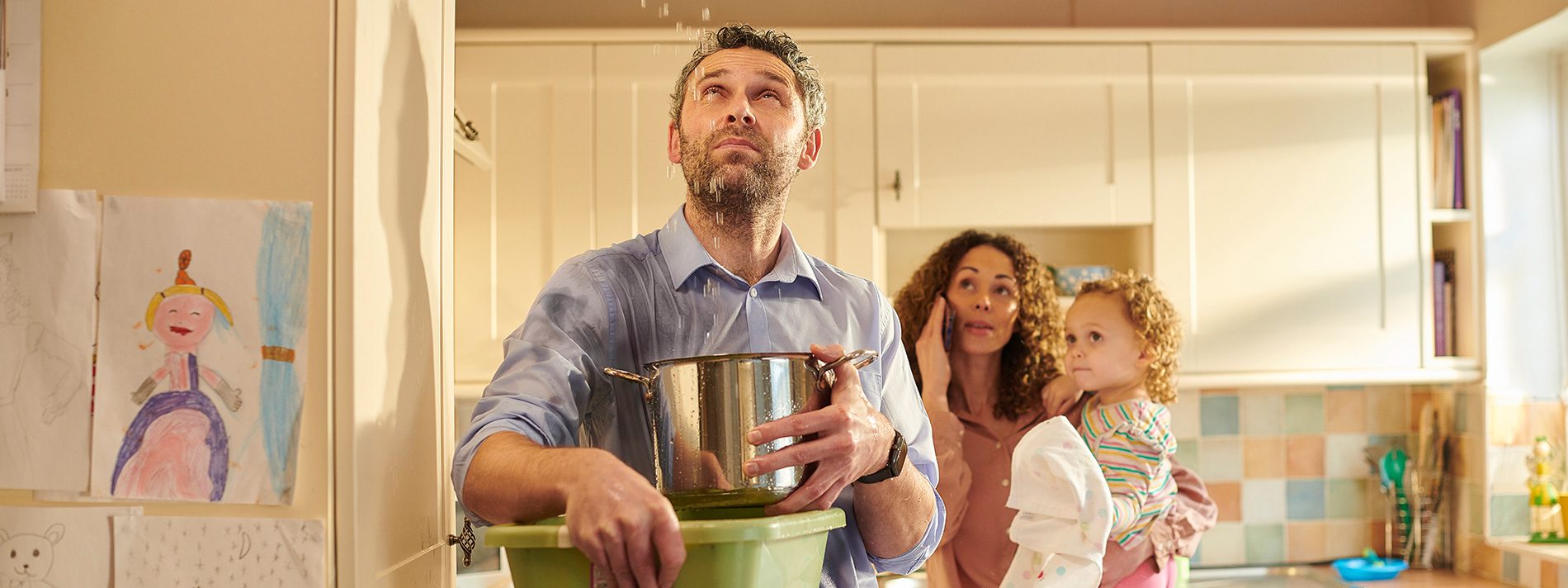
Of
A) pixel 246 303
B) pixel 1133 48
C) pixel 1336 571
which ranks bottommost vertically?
pixel 1336 571

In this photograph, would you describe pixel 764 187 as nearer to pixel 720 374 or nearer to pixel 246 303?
pixel 720 374

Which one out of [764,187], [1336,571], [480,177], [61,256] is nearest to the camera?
[61,256]

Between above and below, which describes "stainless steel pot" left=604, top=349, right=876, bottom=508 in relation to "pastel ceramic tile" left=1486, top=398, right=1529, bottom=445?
above

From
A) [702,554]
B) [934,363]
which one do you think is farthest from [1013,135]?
[702,554]

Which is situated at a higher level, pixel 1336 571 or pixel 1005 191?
pixel 1005 191

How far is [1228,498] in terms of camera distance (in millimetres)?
3131

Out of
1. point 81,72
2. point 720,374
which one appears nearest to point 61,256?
point 81,72

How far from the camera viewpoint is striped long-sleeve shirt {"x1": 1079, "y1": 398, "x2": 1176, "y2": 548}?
2.04 metres

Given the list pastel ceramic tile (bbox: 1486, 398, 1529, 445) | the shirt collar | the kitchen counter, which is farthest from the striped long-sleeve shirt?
pastel ceramic tile (bbox: 1486, 398, 1529, 445)

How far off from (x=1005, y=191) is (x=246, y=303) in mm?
2048

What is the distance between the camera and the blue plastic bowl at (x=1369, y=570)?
9.73 ft

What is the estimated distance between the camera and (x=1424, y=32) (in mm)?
2820

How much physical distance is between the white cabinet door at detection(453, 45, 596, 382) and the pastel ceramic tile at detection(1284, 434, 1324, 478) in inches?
74.8

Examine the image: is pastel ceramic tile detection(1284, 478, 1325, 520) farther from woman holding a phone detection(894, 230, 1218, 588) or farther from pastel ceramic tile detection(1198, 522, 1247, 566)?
woman holding a phone detection(894, 230, 1218, 588)
